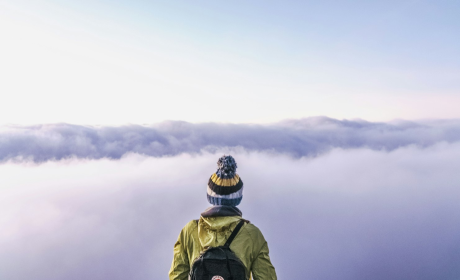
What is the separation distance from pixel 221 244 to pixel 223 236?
0.14m

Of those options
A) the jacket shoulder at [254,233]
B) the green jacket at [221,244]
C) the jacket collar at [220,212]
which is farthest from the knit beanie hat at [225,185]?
the jacket shoulder at [254,233]

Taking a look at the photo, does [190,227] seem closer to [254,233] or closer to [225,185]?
[225,185]

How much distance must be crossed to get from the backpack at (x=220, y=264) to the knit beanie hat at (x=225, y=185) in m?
0.64

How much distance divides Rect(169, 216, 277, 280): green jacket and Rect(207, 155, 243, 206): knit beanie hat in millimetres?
544

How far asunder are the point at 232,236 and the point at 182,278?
139 centimetres

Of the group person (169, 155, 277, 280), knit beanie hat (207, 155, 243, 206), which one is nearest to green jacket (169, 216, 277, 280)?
person (169, 155, 277, 280)

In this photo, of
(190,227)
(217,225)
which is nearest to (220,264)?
(217,225)

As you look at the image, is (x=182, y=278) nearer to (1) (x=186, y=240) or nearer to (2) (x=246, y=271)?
(1) (x=186, y=240)

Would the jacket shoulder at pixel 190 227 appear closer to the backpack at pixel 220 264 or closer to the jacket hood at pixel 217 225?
the jacket hood at pixel 217 225

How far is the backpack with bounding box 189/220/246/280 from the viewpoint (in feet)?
16.2

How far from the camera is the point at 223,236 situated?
497 centimetres

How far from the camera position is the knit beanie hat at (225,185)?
545 centimetres

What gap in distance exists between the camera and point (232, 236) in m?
4.94

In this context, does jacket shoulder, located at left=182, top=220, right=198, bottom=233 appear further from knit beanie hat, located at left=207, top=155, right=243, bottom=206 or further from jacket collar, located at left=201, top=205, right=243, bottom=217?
knit beanie hat, located at left=207, top=155, right=243, bottom=206
